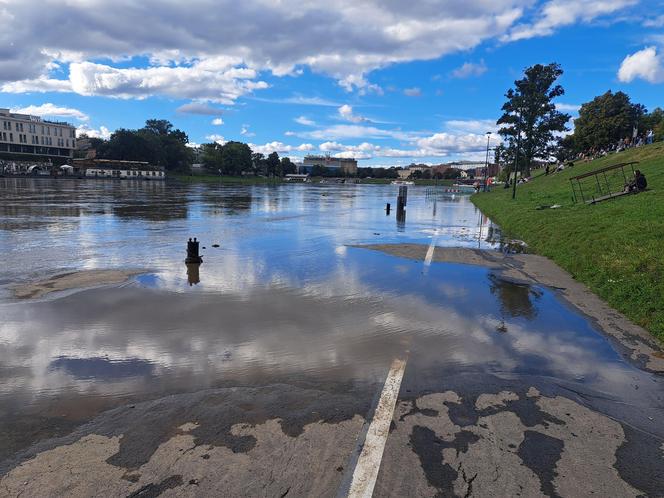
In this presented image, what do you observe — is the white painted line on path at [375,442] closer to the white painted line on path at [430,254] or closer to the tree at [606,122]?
the white painted line on path at [430,254]

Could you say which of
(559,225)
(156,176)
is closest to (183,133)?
(156,176)

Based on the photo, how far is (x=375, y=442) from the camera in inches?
156

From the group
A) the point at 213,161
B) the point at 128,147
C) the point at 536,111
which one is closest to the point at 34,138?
the point at 128,147

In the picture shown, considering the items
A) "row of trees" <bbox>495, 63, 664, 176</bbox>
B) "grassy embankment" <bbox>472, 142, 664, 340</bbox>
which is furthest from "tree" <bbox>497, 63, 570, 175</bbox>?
"grassy embankment" <bbox>472, 142, 664, 340</bbox>

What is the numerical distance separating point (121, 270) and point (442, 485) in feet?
32.2

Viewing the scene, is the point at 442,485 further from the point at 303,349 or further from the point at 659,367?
the point at 659,367

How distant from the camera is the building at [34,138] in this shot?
383 feet

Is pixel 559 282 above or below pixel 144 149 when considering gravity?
below

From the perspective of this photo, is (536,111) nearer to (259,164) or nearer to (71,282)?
(71,282)

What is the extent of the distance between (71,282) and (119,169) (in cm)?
12292

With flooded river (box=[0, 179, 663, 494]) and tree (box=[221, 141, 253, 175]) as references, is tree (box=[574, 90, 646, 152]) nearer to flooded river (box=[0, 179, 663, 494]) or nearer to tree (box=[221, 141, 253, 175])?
flooded river (box=[0, 179, 663, 494])

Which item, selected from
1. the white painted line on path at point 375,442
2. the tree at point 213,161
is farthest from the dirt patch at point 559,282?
the tree at point 213,161

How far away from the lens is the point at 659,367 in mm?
5742

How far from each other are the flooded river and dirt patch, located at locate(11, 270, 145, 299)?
257 millimetres
